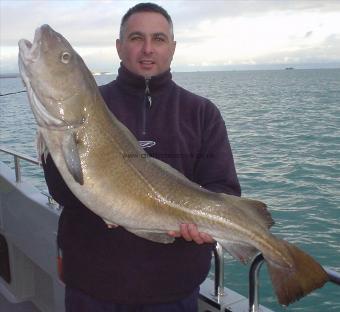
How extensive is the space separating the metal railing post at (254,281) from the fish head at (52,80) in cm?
136

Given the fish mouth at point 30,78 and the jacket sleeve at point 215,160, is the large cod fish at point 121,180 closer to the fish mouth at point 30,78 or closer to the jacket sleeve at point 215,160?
the fish mouth at point 30,78

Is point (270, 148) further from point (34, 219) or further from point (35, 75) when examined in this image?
point (35, 75)

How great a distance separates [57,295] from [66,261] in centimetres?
196

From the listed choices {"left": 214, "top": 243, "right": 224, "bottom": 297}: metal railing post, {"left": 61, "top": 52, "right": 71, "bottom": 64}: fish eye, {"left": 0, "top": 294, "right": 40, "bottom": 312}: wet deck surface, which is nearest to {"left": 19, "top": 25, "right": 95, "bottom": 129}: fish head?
{"left": 61, "top": 52, "right": 71, "bottom": 64}: fish eye

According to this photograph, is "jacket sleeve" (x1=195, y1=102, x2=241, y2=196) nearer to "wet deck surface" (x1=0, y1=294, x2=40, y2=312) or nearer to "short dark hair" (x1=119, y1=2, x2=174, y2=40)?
"short dark hair" (x1=119, y1=2, x2=174, y2=40)

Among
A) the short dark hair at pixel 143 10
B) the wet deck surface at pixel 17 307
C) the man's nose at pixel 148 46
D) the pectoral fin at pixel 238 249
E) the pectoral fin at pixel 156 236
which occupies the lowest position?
the wet deck surface at pixel 17 307

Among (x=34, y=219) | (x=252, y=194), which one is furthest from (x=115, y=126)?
(x=252, y=194)

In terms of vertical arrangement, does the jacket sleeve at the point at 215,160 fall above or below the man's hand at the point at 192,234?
above

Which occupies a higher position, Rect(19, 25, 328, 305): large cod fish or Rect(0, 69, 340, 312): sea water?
Rect(19, 25, 328, 305): large cod fish

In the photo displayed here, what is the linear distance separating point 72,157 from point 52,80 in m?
0.46

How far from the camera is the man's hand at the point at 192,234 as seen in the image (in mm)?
2857

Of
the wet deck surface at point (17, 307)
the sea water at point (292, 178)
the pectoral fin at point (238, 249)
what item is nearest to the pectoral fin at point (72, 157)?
the pectoral fin at point (238, 249)

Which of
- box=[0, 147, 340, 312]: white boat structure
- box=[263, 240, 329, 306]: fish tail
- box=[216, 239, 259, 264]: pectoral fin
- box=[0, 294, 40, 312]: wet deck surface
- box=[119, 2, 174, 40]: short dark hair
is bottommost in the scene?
box=[0, 294, 40, 312]: wet deck surface

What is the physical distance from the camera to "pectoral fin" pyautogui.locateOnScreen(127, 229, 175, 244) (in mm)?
2859
